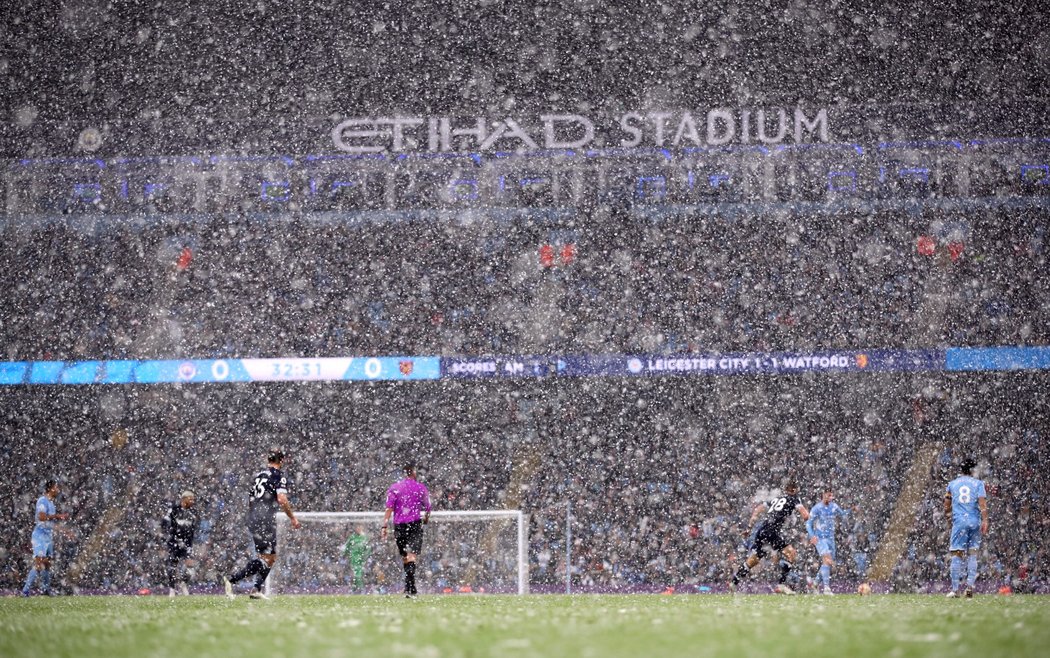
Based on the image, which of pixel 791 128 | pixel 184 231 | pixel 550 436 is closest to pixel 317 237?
pixel 184 231

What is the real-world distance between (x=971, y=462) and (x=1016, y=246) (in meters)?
19.7

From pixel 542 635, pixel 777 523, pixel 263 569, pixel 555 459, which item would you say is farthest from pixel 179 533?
pixel 555 459

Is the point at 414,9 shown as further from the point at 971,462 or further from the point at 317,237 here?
the point at 971,462

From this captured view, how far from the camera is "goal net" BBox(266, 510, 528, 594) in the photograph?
17.2 m

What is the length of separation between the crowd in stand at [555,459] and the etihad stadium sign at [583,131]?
21.9 feet

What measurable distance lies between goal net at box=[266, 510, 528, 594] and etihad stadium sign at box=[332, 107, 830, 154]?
1614 cm

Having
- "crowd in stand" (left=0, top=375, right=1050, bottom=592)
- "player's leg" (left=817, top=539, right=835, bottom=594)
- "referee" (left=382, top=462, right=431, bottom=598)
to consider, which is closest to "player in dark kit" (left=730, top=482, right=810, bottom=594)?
"player's leg" (left=817, top=539, right=835, bottom=594)

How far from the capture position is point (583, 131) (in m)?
32.6

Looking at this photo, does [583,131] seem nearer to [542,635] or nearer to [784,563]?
[784,563]

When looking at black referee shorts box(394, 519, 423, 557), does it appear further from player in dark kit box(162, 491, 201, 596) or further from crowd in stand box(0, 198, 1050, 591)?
crowd in stand box(0, 198, 1050, 591)

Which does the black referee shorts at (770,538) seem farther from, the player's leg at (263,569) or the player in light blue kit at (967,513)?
the player's leg at (263,569)

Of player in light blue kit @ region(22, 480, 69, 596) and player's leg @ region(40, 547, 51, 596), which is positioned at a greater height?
player in light blue kit @ region(22, 480, 69, 596)

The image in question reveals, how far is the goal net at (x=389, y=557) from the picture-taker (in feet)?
56.6

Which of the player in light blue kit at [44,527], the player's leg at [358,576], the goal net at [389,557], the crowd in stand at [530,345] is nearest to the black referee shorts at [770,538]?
the goal net at [389,557]
